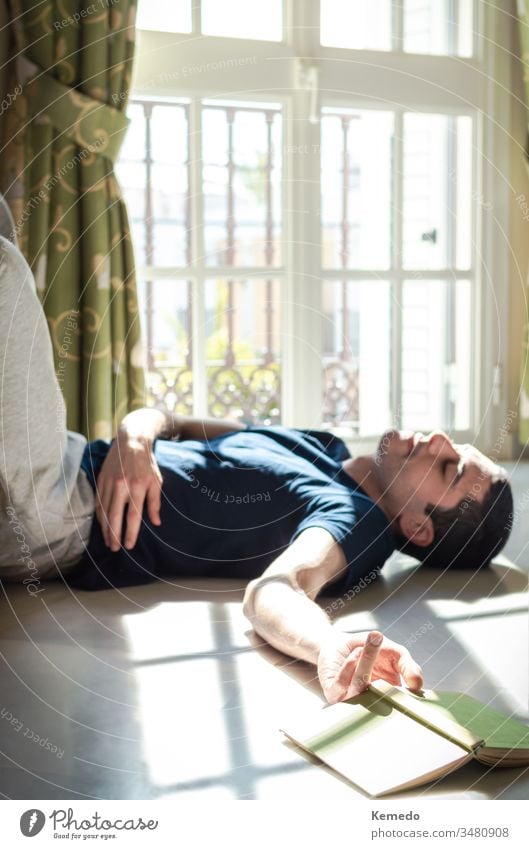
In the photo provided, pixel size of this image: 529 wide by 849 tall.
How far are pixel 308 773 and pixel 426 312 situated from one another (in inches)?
78.4

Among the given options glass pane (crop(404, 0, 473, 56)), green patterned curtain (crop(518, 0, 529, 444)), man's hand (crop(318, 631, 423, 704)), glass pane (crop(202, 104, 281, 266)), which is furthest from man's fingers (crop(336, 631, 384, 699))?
glass pane (crop(404, 0, 473, 56))

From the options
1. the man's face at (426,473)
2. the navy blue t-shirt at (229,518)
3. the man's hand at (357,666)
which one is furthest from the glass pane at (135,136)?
the man's hand at (357,666)

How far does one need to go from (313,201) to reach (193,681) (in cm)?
161

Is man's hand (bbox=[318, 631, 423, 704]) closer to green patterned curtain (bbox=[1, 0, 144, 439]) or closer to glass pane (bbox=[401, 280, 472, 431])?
green patterned curtain (bbox=[1, 0, 144, 439])

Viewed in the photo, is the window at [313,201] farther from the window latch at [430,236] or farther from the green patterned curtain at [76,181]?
the green patterned curtain at [76,181]

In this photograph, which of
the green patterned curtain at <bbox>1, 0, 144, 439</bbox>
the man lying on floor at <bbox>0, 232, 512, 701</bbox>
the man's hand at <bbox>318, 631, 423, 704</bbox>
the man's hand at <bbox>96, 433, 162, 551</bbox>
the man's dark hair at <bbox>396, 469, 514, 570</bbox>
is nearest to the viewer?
the man's hand at <bbox>318, 631, 423, 704</bbox>

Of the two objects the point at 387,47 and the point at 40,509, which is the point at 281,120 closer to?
the point at 387,47

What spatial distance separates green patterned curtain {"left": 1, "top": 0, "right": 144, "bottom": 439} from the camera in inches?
79.5

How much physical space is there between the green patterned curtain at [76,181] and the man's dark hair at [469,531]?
2.91ft

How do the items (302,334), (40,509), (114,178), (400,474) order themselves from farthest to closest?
(302,334)
(114,178)
(400,474)
(40,509)

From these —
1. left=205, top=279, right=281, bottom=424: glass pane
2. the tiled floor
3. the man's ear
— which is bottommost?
the tiled floor

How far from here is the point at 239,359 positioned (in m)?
2.57

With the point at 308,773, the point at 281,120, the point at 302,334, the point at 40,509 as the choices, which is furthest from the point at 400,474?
the point at 281,120

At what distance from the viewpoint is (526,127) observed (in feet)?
8.49
